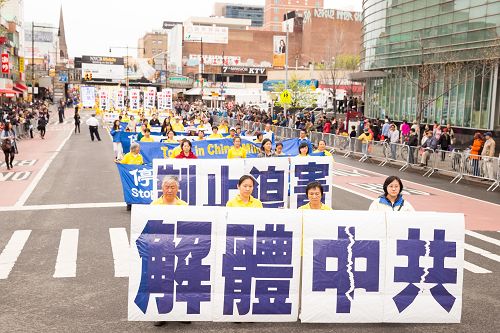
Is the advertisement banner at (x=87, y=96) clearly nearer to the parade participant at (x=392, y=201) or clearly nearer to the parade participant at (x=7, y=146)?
the parade participant at (x=7, y=146)

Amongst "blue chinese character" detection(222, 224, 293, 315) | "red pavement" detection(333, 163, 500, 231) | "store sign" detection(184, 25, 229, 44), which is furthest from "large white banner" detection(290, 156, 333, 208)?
"store sign" detection(184, 25, 229, 44)

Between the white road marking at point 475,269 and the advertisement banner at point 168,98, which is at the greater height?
the advertisement banner at point 168,98

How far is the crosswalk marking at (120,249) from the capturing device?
921 cm

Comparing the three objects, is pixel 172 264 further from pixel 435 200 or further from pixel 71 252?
pixel 435 200

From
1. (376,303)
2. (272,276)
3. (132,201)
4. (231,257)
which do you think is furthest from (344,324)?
Result: (132,201)

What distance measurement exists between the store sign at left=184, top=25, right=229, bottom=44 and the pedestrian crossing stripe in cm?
12070

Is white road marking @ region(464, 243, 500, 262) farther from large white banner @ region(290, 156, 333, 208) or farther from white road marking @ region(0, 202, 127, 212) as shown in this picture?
white road marking @ region(0, 202, 127, 212)

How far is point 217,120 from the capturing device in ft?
196

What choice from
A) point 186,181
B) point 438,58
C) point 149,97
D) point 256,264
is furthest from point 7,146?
point 149,97

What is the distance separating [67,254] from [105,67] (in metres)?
121

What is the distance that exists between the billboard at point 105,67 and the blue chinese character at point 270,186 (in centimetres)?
11766

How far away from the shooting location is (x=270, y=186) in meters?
12.5

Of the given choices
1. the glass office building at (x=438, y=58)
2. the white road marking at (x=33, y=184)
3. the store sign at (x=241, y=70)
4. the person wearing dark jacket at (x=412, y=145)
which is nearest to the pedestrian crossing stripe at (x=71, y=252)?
the white road marking at (x=33, y=184)

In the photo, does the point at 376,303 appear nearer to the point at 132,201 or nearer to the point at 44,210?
the point at 132,201
